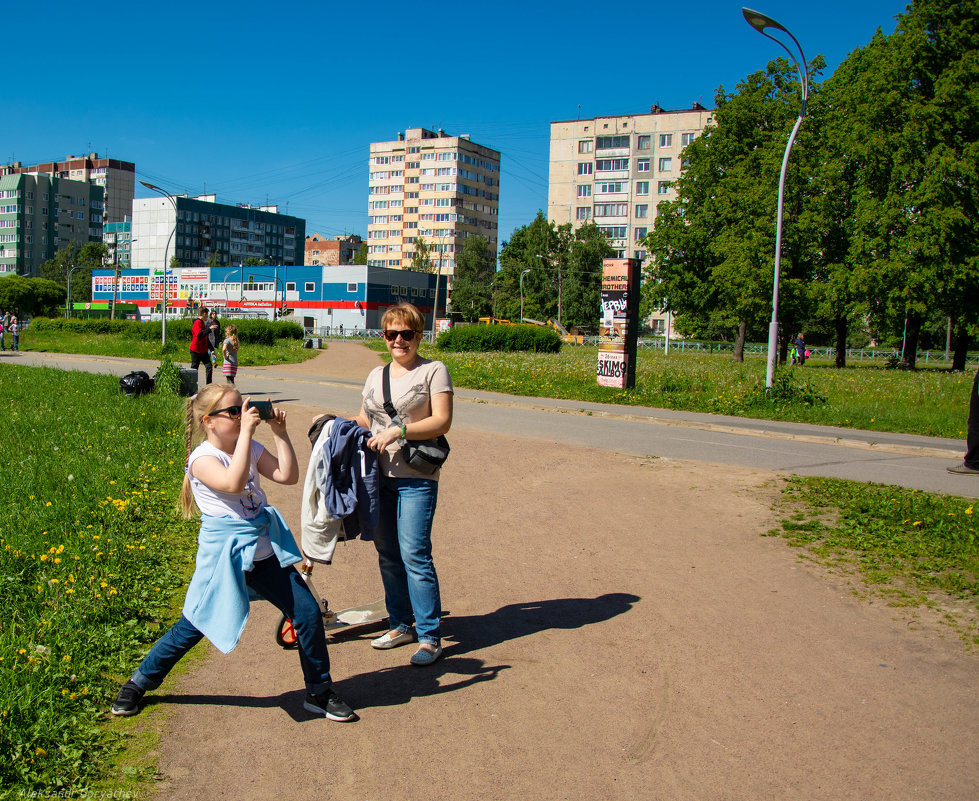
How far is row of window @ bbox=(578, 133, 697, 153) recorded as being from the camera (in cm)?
9403

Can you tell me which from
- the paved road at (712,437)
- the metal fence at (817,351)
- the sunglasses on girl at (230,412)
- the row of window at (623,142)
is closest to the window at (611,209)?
the row of window at (623,142)

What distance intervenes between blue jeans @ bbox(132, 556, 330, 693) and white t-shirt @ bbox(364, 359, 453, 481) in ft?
2.69

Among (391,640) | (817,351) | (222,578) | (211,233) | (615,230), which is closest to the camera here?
(222,578)

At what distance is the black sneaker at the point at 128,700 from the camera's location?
3680mm

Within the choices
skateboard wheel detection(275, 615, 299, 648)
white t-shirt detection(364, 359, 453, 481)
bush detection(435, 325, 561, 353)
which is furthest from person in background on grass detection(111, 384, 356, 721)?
bush detection(435, 325, 561, 353)

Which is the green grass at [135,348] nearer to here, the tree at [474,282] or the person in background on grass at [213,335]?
the person in background on grass at [213,335]

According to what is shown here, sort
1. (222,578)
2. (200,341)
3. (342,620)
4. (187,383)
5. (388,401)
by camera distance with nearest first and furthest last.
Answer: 1. (222,578)
2. (388,401)
3. (342,620)
4. (187,383)
5. (200,341)

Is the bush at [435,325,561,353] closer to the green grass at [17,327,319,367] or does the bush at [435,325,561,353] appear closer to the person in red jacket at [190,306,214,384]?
the green grass at [17,327,319,367]

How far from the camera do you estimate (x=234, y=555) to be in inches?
141

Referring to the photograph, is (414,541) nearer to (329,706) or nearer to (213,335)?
(329,706)

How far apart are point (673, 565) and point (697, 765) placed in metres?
3.02

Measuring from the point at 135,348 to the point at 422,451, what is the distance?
113ft

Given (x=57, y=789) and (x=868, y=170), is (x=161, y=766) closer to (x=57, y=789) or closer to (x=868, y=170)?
(x=57, y=789)

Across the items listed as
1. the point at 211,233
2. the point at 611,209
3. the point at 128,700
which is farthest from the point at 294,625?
the point at 211,233
